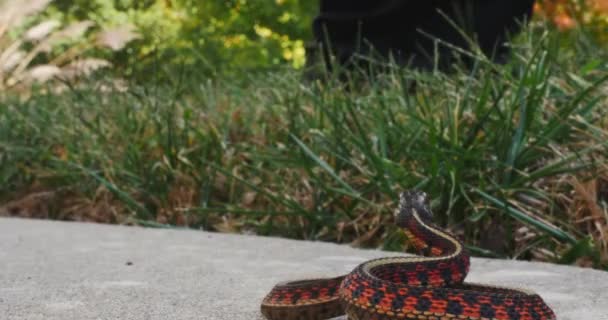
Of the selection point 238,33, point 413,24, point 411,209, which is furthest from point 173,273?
point 238,33

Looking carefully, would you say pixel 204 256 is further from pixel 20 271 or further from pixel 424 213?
pixel 424 213

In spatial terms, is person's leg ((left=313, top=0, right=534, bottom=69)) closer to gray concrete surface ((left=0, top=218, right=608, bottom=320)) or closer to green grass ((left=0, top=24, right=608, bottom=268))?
green grass ((left=0, top=24, right=608, bottom=268))

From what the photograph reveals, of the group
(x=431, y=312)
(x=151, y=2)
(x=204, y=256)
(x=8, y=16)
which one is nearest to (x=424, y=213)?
(x=431, y=312)

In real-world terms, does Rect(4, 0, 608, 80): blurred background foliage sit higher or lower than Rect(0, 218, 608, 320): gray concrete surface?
lower

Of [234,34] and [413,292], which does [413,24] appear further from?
[234,34]

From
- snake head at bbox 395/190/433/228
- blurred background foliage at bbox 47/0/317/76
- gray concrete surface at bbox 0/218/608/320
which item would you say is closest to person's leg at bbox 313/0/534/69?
gray concrete surface at bbox 0/218/608/320
